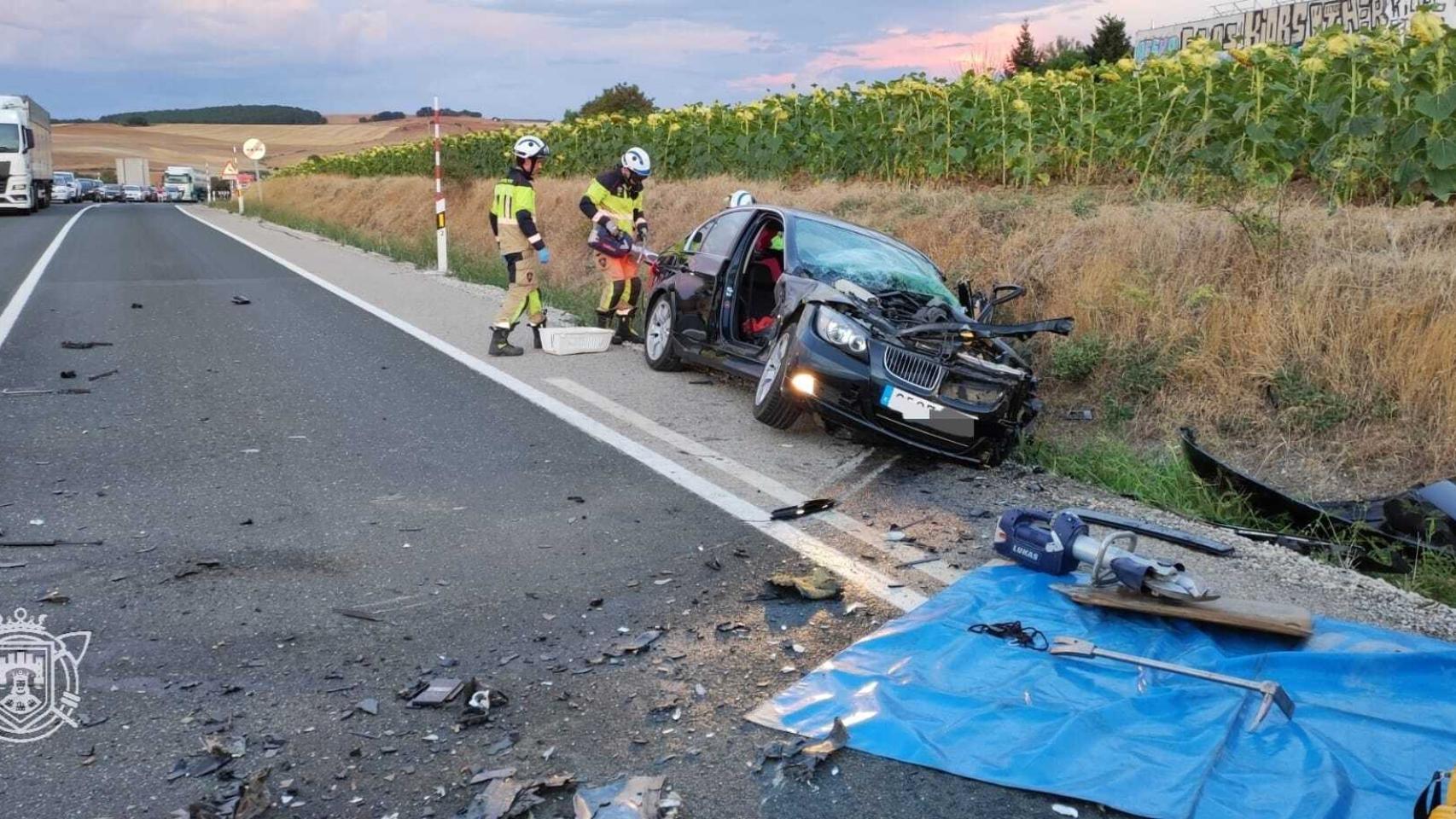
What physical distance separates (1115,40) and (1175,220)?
1810 inches

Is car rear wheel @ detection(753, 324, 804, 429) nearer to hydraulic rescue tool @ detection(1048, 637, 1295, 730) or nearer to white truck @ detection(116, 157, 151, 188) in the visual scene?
hydraulic rescue tool @ detection(1048, 637, 1295, 730)

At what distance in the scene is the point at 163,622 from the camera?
→ 4.00 meters

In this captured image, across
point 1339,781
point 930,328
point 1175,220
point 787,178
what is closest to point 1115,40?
point 787,178

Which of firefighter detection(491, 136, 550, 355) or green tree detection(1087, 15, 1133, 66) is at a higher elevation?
green tree detection(1087, 15, 1133, 66)

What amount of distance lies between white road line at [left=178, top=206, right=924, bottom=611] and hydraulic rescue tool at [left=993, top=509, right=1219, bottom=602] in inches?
22.0

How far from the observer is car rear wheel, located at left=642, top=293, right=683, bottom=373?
30.3 ft

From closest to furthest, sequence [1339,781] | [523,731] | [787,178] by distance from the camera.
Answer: [1339,781], [523,731], [787,178]

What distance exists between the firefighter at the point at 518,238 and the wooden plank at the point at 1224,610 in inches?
260

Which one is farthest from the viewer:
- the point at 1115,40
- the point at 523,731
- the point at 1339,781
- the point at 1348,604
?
the point at 1115,40

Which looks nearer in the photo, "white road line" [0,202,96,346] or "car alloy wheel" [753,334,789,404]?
"car alloy wheel" [753,334,789,404]

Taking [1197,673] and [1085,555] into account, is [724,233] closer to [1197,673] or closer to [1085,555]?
[1085,555]

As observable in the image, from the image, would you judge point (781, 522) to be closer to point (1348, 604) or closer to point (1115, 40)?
point (1348, 604)

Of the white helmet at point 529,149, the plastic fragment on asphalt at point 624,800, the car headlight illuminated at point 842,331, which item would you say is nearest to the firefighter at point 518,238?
the white helmet at point 529,149

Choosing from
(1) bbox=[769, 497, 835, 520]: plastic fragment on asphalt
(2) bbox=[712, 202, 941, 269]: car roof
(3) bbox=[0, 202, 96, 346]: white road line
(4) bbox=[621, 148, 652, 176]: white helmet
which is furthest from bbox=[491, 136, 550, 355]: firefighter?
(1) bbox=[769, 497, 835, 520]: plastic fragment on asphalt
